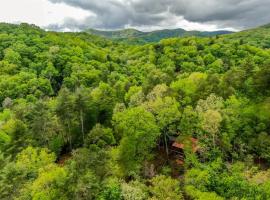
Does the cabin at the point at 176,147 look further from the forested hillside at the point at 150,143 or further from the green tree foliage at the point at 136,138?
the green tree foliage at the point at 136,138

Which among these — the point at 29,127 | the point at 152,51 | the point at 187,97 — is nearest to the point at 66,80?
the point at 152,51

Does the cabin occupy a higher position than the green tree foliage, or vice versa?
the green tree foliage

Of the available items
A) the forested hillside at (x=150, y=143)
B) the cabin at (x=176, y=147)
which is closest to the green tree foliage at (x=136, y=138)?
the forested hillside at (x=150, y=143)

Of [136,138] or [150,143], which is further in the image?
[150,143]

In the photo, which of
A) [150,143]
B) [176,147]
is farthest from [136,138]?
[176,147]

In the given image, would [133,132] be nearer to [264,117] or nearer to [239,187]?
[239,187]

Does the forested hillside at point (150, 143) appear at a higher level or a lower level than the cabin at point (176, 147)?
higher

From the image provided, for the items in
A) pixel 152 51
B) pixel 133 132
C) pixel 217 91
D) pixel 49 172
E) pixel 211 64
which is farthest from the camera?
pixel 152 51

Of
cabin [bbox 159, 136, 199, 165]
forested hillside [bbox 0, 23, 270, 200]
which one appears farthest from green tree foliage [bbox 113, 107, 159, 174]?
cabin [bbox 159, 136, 199, 165]

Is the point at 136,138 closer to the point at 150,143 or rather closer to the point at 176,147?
the point at 150,143

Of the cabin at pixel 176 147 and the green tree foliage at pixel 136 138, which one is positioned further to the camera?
the cabin at pixel 176 147

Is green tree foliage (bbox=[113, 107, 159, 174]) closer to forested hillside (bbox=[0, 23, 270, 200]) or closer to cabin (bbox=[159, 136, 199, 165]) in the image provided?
forested hillside (bbox=[0, 23, 270, 200])
